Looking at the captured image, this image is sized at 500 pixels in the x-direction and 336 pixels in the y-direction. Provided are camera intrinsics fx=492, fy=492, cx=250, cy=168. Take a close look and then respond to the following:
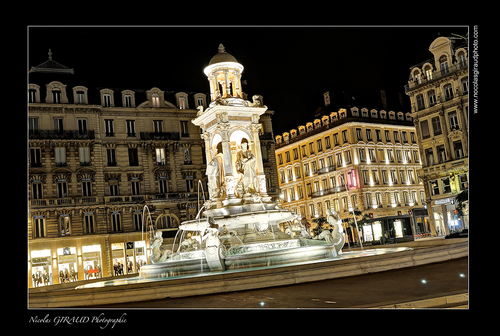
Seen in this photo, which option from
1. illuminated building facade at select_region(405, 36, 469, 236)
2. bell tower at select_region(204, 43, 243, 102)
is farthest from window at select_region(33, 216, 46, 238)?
illuminated building facade at select_region(405, 36, 469, 236)

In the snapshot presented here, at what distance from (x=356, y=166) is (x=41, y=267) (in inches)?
1456

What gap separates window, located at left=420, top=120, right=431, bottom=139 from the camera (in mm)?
45281

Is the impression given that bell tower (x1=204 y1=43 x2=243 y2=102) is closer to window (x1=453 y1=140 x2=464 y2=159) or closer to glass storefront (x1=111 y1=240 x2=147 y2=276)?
glass storefront (x1=111 y1=240 x2=147 y2=276)

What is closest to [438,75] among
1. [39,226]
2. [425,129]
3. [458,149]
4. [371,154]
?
[425,129]

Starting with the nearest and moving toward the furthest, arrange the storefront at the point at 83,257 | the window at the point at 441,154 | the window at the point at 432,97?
1. the storefront at the point at 83,257
2. the window at the point at 441,154
3. the window at the point at 432,97

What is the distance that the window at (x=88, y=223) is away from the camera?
41.6m

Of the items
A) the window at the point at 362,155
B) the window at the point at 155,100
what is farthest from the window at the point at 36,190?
the window at the point at 362,155

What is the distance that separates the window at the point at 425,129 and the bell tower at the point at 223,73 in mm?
30601

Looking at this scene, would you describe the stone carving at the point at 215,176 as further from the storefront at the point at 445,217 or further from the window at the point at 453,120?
the window at the point at 453,120

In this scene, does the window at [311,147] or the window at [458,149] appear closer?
the window at [458,149]

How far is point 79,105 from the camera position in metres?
43.3

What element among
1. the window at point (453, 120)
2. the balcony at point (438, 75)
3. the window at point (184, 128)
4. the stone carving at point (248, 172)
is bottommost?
the stone carving at point (248, 172)
